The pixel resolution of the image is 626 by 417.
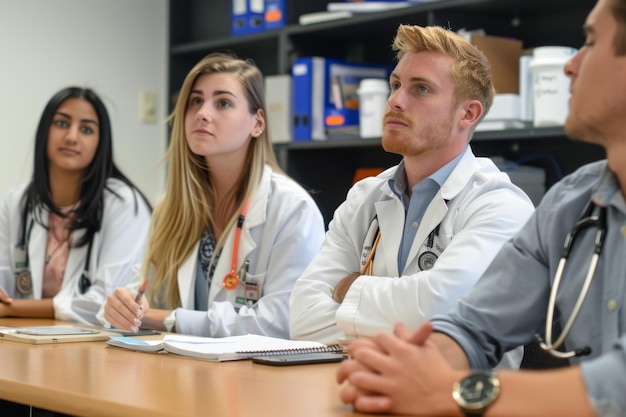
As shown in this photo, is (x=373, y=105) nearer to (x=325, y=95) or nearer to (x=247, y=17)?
(x=325, y=95)

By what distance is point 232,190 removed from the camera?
290cm

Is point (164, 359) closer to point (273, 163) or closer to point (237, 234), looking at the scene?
point (237, 234)

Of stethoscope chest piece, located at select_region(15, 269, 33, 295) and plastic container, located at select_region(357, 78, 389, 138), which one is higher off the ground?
plastic container, located at select_region(357, 78, 389, 138)

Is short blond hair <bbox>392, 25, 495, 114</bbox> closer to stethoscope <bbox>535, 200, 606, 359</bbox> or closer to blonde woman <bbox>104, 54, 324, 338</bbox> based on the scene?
blonde woman <bbox>104, 54, 324, 338</bbox>

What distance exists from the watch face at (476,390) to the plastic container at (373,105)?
249 centimetres

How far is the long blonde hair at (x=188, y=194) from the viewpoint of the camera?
9.20 feet

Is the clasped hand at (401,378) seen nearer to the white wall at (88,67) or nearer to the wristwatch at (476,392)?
the wristwatch at (476,392)

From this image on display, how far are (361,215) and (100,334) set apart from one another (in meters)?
0.70

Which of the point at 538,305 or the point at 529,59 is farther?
the point at 529,59

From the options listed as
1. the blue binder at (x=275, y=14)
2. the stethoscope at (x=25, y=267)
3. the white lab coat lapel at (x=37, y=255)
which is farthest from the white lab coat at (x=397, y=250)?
the blue binder at (x=275, y=14)

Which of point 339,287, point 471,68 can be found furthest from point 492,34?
point 339,287

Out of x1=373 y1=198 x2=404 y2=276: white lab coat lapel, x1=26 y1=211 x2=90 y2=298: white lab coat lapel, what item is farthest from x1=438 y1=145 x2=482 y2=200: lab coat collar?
x1=26 y1=211 x2=90 y2=298: white lab coat lapel

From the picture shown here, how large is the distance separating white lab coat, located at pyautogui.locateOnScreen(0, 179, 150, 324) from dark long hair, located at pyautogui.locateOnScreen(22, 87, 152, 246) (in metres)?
0.02

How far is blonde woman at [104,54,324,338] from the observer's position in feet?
8.45
